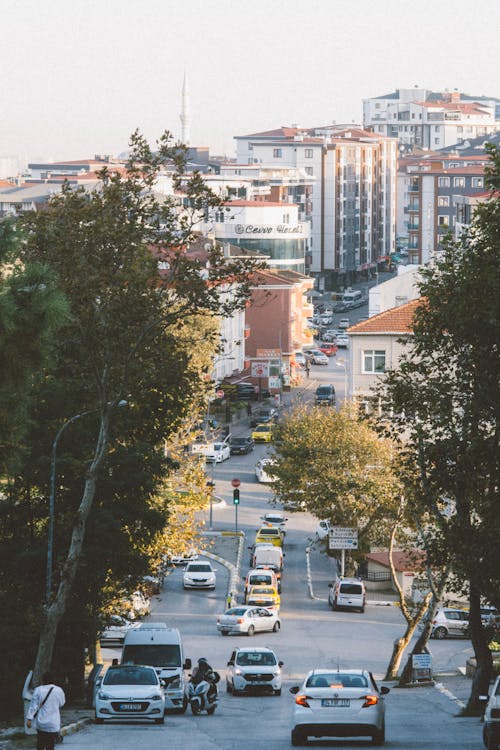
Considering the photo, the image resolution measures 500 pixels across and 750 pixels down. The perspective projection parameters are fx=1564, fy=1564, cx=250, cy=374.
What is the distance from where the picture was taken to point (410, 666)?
4094 cm

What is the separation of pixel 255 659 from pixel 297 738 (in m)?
13.9

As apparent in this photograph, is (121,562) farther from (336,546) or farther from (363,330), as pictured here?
(363,330)

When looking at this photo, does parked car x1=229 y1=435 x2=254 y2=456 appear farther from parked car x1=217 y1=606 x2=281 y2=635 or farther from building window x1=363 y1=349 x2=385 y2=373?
parked car x1=217 y1=606 x2=281 y2=635

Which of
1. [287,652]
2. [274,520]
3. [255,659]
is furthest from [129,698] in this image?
[274,520]

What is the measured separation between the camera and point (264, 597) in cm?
5994

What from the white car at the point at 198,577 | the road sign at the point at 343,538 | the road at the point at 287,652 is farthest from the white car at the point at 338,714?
the white car at the point at 198,577

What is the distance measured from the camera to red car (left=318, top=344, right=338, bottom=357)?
484 ft

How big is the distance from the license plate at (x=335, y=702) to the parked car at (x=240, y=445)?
73455mm

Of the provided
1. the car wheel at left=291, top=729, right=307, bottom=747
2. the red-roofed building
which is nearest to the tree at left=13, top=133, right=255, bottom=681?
the car wheel at left=291, top=729, right=307, bottom=747

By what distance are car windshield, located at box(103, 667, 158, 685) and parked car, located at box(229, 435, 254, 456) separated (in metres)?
66.6

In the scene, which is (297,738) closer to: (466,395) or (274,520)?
(466,395)

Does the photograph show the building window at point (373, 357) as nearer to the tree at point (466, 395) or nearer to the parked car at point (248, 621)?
the parked car at point (248, 621)

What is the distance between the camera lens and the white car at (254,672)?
39219mm

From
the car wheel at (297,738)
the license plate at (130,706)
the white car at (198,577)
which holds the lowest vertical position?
the white car at (198,577)
